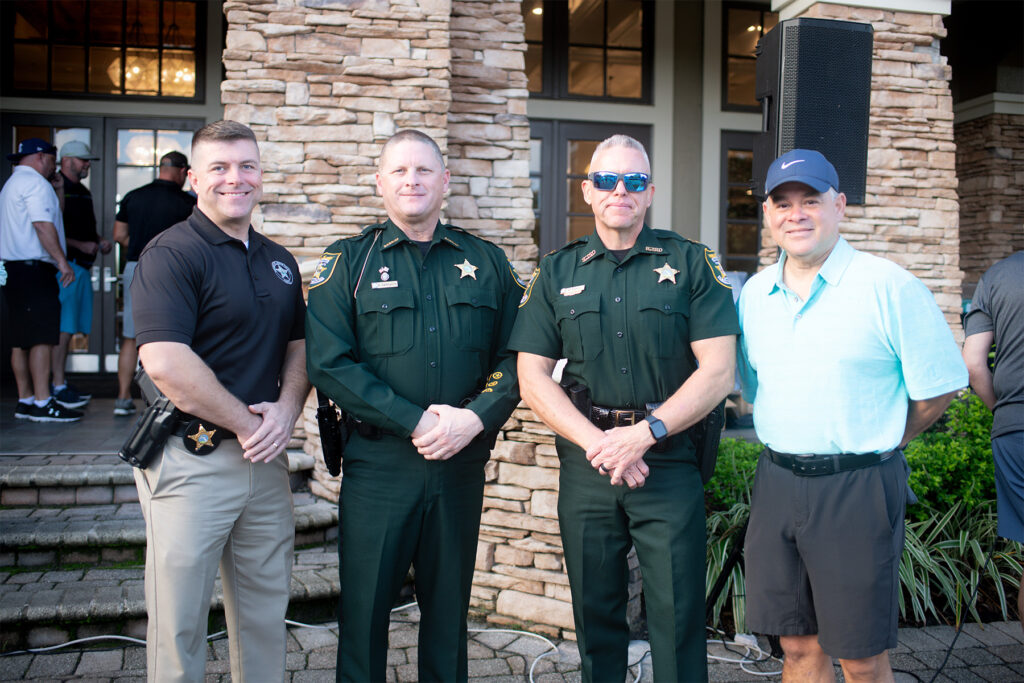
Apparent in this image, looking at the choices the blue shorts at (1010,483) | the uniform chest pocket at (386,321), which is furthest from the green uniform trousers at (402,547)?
the blue shorts at (1010,483)

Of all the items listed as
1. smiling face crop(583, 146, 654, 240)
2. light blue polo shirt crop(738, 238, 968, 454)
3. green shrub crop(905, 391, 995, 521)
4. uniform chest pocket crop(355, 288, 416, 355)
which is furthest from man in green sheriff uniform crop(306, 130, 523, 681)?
green shrub crop(905, 391, 995, 521)

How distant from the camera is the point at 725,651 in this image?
3.56m

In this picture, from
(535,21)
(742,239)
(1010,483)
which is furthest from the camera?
(742,239)

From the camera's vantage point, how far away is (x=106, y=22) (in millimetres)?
7453

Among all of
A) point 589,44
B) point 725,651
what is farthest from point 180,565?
point 589,44

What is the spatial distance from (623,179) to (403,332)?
0.87 meters

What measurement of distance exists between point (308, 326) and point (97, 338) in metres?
5.95

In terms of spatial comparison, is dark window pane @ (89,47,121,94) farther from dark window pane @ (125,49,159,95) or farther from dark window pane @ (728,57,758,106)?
dark window pane @ (728,57,758,106)

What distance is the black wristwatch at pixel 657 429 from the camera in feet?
7.94

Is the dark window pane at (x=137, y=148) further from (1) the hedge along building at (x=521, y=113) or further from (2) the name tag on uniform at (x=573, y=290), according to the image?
(2) the name tag on uniform at (x=573, y=290)

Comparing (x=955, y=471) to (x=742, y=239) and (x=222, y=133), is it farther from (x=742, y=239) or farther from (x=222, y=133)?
(x=742, y=239)

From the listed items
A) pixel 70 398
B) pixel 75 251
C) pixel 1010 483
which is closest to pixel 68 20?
pixel 75 251

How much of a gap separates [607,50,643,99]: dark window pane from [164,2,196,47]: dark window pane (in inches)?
159

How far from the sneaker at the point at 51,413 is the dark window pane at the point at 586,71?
532 cm
